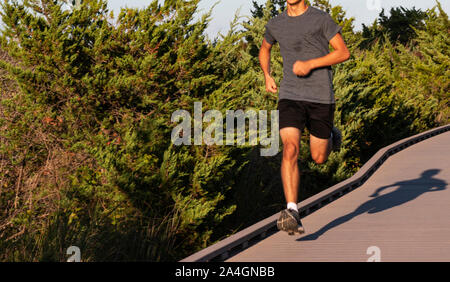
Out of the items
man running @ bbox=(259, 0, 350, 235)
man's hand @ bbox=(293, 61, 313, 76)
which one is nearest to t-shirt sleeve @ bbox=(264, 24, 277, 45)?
man running @ bbox=(259, 0, 350, 235)

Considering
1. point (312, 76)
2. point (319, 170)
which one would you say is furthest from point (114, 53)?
point (319, 170)

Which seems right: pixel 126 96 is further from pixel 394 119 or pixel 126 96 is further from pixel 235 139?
pixel 394 119

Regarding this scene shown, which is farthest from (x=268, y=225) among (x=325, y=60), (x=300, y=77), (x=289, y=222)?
(x=325, y=60)

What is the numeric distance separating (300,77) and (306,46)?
0.34m

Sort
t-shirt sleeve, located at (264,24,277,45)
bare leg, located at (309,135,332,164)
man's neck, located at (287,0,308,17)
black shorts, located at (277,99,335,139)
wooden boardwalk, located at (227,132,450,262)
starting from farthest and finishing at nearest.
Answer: bare leg, located at (309,135,332,164), t-shirt sleeve, located at (264,24,277,45), black shorts, located at (277,99,335,139), man's neck, located at (287,0,308,17), wooden boardwalk, located at (227,132,450,262)

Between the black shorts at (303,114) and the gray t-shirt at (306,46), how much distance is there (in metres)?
0.06

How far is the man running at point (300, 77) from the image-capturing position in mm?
7008

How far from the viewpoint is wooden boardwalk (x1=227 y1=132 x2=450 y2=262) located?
271 inches

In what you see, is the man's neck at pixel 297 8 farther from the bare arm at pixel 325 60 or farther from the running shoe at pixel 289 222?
the running shoe at pixel 289 222

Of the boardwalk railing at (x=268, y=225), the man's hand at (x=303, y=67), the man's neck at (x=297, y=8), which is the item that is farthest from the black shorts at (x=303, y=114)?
the boardwalk railing at (x=268, y=225)

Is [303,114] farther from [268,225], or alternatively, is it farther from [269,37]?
[268,225]

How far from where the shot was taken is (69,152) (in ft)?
30.5

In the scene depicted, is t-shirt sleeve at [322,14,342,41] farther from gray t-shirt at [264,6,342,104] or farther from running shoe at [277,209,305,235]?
running shoe at [277,209,305,235]

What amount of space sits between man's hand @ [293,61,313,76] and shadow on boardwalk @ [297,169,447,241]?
1.85 m
